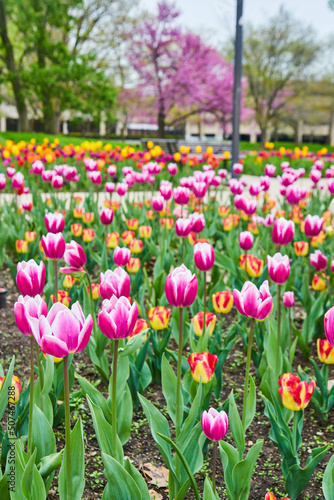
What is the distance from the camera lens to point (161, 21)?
2391 cm

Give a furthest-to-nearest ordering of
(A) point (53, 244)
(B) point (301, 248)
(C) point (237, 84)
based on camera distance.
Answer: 1. (C) point (237, 84)
2. (B) point (301, 248)
3. (A) point (53, 244)

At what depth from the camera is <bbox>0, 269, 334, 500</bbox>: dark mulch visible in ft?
6.03

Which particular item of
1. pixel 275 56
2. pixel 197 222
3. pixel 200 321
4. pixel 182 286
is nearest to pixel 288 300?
pixel 200 321

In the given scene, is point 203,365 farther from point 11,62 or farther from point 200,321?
point 11,62

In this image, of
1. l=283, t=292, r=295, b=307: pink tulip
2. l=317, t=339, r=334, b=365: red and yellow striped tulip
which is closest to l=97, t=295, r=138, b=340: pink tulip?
l=317, t=339, r=334, b=365: red and yellow striped tulip

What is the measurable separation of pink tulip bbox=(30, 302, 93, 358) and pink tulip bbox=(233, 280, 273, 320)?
1.66 ft

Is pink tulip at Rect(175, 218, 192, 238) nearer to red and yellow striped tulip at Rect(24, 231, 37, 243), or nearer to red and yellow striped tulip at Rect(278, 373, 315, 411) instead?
red and yellow striped tulip at Rect(278, 373, 315, 411)

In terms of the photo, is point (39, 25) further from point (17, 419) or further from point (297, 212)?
point (17, 419)

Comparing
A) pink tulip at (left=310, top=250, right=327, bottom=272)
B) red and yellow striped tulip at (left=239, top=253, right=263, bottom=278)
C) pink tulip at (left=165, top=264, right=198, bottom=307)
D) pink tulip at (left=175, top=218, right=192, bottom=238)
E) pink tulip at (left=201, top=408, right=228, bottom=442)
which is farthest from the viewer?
red and yellow striped tulip at (left=239, top=253, right=263, bottom=278)

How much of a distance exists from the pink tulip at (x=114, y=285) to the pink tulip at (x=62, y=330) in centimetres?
36

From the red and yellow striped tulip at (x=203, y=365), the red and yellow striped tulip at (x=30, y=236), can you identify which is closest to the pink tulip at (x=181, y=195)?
the red and yellow striped tulip at (x=30, y=236)

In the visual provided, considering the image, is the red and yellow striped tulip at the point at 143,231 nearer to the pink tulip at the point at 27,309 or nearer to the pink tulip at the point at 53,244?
the pink tulip at the point at 53,244

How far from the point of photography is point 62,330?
1.12m

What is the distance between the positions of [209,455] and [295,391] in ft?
1.76
